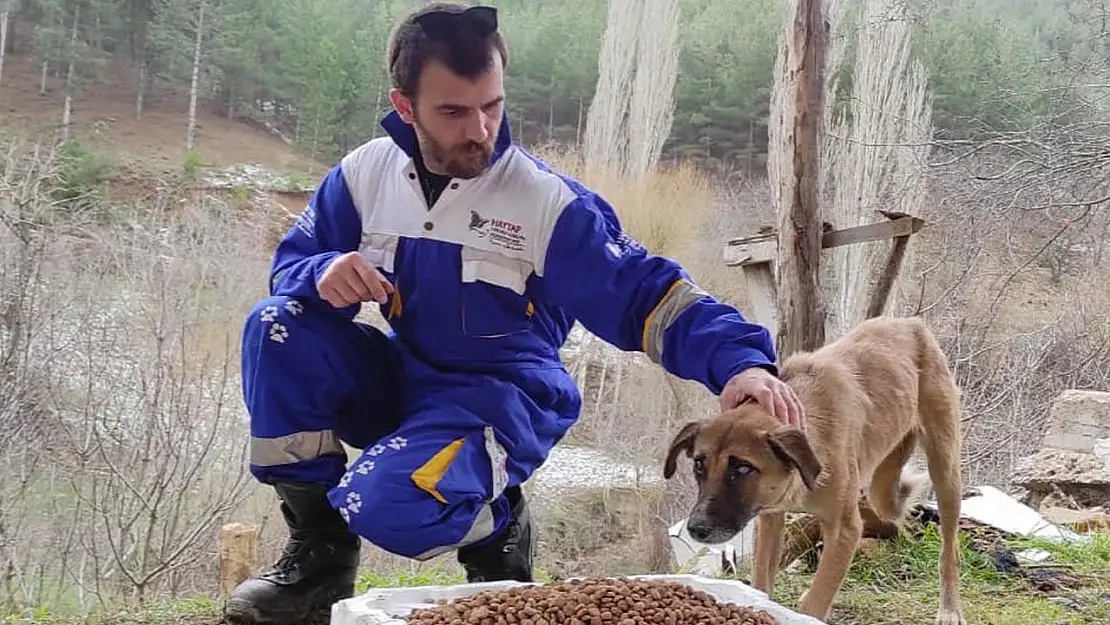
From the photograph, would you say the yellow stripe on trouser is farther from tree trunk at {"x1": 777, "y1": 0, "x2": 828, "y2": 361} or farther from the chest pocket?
tree trunk at {"x1": 777, "y1": 0, "x2": 828, "y2": 361}

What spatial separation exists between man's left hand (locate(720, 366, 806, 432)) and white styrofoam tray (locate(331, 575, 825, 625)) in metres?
0.33

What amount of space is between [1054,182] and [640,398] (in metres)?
2.33

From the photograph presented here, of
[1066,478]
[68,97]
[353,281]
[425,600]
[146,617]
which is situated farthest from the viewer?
[1066,478]

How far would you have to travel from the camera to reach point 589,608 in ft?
5.91

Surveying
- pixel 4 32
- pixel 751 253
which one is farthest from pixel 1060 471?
pixel 4 32

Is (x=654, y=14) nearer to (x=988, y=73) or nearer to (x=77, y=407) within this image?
(x=988, y=73)

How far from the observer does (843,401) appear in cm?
268

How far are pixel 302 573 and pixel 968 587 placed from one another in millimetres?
1956

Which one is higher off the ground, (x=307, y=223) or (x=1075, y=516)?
(x=307, y=223)

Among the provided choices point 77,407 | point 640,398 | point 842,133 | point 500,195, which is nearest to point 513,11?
point 842,133

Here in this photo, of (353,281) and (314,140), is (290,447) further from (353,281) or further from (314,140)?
(314,140)

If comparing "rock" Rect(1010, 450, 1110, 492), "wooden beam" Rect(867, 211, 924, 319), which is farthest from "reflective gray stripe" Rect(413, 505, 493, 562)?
"rock" Rect(1010, 450, 1110, 492)

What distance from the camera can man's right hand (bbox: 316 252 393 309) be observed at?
2098 millimetres

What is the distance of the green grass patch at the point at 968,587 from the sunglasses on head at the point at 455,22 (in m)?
1.68
